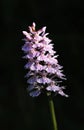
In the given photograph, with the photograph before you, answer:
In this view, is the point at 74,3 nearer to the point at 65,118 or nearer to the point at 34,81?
the point at 65,118

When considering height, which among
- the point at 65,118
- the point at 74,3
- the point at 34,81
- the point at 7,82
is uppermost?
the point at 74,3

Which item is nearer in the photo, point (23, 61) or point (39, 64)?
point (39, 64)

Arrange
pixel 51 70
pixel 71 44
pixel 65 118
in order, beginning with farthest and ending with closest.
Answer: pixel 71 44 → pixel 65 118 → pixel 51 70

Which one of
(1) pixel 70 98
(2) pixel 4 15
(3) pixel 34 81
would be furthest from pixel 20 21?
(3) pixel 34 81

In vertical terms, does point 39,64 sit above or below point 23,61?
below

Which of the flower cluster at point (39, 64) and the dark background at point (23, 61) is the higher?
the dark background at point (23, 61)
